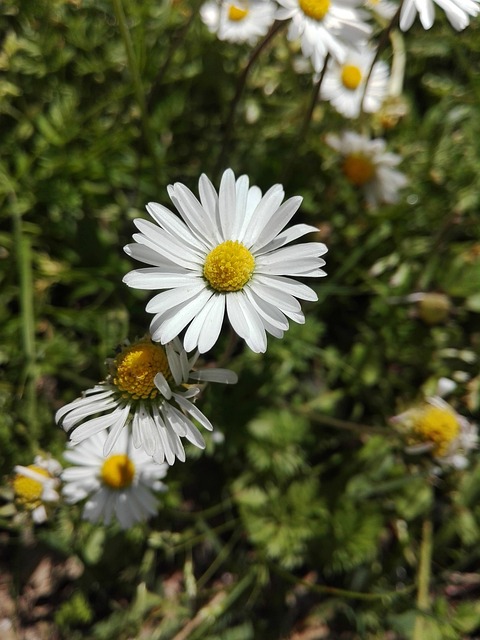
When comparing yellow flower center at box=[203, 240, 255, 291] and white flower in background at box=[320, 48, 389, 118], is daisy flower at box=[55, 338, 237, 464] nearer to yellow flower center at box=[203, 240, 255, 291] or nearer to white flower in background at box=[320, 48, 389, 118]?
yellow flower center at box=[203, 240, 255, 291]

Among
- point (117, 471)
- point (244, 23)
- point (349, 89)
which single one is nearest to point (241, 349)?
point (117, 471)

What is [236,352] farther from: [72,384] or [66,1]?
[66,1]

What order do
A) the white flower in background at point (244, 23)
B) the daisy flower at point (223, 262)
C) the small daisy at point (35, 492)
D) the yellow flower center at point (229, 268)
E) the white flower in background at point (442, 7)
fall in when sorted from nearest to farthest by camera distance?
the daisy flower at point (223, 262) < the yellow flower center at point (229, 268) < the white flower in background at point (442, 7) < the small daisy at point (35, 492) < the white flower in background at point (244, 23)

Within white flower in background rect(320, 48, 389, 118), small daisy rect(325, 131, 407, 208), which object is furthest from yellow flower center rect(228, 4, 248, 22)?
small daisy rect(325, 131, 407, 208)

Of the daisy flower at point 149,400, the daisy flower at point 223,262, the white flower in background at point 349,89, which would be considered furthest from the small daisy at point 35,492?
the white flower in background at point 349,89

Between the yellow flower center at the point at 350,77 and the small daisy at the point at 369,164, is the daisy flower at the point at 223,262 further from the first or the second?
the yellow flower center at the point at 350,77

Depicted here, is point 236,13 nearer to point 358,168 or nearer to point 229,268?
point 358,168
